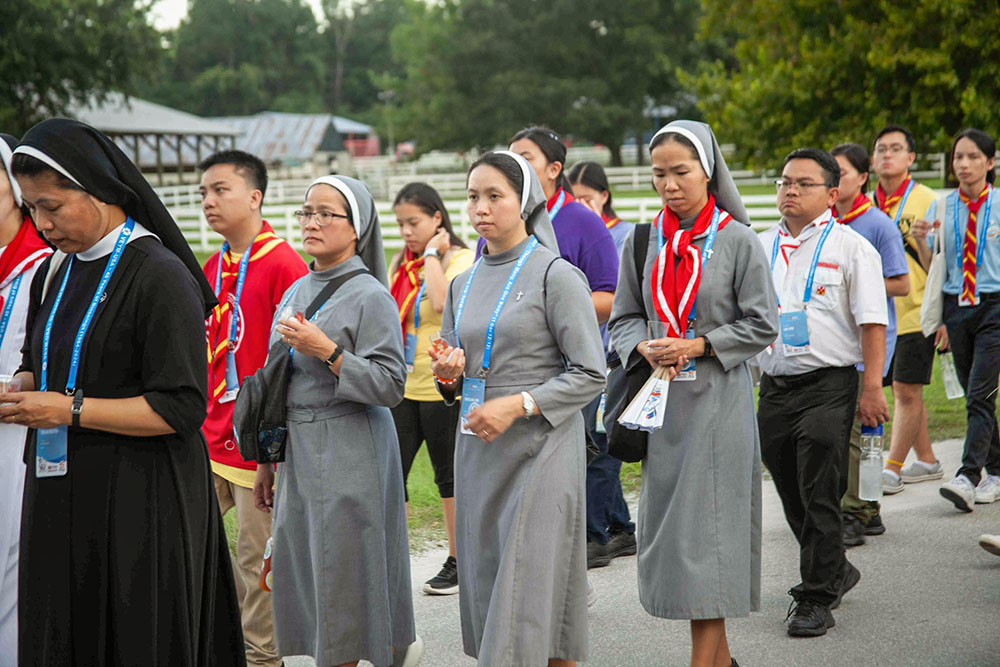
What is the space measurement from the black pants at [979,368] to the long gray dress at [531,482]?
13.7 feet

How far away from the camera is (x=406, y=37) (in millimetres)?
91000

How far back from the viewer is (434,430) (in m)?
6.46

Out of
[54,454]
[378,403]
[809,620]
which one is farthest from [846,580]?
[54,454]

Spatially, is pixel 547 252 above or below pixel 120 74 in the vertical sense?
below

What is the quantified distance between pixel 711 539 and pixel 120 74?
41424 millimetres

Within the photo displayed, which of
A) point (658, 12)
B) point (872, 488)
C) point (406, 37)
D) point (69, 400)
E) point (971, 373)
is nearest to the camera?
point (69, 400)

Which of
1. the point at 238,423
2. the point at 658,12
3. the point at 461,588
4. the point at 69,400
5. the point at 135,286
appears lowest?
the point at 461,588

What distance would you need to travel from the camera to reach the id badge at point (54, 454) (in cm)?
332

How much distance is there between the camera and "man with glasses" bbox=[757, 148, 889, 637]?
5430mm

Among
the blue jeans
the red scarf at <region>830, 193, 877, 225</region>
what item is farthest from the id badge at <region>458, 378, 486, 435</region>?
the red scarf at <region>830, 193, 877, 225</region>

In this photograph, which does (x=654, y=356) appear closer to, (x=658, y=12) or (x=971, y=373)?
(x=971, y=373)

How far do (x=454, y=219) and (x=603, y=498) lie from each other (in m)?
25.1

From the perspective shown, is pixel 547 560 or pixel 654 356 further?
pixel 654 356

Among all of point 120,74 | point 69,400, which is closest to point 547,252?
point 69,400
